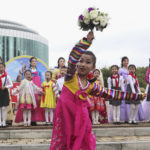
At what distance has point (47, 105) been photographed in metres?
8.09

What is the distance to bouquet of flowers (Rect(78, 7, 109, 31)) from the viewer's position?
3090mm

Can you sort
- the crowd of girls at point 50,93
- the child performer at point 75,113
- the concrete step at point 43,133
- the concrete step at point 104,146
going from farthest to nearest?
the crowd of girls at point 50,93
the concrete step at point 43,133
the concrete step at point 104,146
the child performer at point 75,113

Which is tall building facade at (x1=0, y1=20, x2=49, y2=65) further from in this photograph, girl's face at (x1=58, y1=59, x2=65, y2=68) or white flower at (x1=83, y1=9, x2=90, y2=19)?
white flower at (x1=83, y1=9, x2=90, y2=19)

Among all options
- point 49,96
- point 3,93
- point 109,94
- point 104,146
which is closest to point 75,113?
point 109,94

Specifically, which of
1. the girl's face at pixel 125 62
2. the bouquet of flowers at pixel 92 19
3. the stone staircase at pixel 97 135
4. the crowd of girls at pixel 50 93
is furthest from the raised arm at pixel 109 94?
the girl's face at pixel 125 62

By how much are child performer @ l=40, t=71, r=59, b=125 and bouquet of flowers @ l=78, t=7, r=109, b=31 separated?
16.4 ft

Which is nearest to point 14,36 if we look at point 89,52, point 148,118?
point 148,118

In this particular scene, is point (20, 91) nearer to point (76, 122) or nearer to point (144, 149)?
point (144, 149)

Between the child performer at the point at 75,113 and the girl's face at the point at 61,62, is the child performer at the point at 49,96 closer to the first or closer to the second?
the girl's face at the point at 61,62

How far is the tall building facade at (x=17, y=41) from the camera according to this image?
198ft

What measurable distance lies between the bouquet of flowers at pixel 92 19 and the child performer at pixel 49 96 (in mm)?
4998

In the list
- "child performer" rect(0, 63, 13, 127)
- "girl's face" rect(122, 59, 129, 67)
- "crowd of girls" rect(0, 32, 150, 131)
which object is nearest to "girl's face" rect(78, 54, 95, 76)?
"crowd of girls" rect(0, 32, 150, 131)

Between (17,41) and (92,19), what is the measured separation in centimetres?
6066

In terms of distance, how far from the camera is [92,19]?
3111 mm
